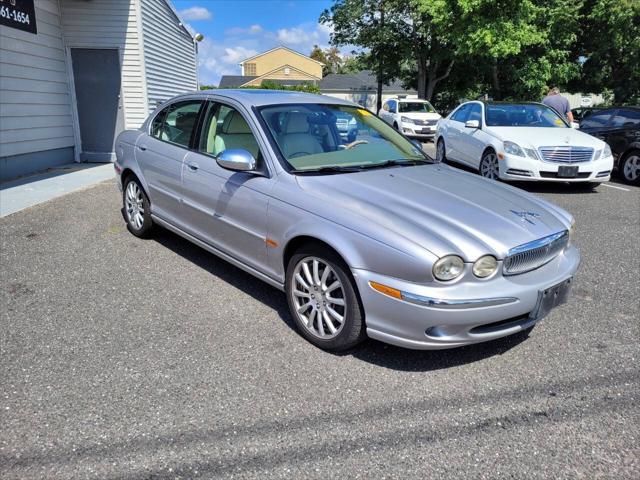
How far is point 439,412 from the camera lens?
269 centimetres

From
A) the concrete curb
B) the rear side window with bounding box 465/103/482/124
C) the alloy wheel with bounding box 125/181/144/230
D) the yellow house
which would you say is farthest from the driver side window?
the yellow house

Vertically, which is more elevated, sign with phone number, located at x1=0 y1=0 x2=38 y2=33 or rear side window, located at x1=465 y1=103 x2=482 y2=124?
sign with phone number, located at x1=0 y1=0 x2=38 y2=33

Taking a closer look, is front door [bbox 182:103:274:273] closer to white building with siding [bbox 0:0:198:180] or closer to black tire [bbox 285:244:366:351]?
black tire [bbox 285:244:366:351]

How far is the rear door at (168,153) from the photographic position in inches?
178

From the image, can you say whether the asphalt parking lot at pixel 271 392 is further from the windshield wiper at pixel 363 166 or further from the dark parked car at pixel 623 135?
the dark parked car at pixel 623 135

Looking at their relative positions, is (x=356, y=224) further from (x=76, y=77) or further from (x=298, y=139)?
(x=76, y=77)

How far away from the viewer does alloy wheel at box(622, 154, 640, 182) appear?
9359mm

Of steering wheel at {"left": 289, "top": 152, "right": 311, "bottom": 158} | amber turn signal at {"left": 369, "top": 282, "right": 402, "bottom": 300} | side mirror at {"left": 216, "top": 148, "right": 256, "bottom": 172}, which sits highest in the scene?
steering wheel at {"left": 289, "top": 152, "right": 311, "bottom": 158}

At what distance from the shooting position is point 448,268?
107 inches

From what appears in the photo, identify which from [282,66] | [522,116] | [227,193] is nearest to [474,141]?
[522,116]

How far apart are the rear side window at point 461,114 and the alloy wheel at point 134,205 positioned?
6.95 meters

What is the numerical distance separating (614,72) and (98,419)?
113 feet

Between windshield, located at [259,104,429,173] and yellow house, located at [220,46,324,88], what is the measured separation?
61.3 meters

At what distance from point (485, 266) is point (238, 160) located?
1.82m
